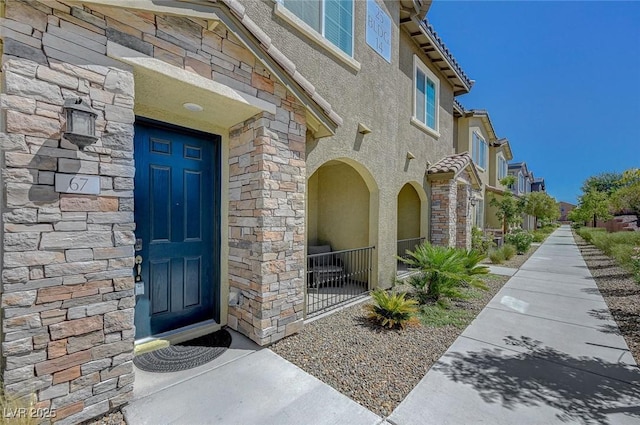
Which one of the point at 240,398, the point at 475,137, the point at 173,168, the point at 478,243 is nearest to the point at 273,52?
the point at 173,168

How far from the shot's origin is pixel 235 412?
2.71m

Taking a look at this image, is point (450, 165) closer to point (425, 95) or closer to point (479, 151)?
point (425, 95)

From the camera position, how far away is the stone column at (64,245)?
7.18ft

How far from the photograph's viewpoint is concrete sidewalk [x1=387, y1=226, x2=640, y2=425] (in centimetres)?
278

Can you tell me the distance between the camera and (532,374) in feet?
11.5

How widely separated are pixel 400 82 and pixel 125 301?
26.8ft

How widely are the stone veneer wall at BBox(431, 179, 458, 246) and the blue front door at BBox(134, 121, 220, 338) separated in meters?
7.78

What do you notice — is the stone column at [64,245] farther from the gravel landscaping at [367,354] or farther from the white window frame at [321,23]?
the white window frame at [321,23]

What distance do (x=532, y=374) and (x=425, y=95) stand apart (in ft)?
28.5

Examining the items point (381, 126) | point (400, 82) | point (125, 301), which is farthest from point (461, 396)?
point (400, 82)

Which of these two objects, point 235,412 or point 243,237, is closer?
point 235,412

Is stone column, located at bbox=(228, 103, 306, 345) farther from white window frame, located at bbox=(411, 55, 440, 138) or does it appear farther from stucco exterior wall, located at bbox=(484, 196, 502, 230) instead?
stucco exterior wall, located at bbox=(484, 196, 502, 230)

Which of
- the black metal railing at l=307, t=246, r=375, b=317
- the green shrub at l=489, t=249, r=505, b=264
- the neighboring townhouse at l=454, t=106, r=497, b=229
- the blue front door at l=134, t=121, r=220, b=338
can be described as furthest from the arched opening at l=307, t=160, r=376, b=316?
the neighboring townhouse at l=454, t=106, r=497, b=229

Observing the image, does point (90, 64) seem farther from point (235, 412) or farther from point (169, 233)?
point (235, 412)
